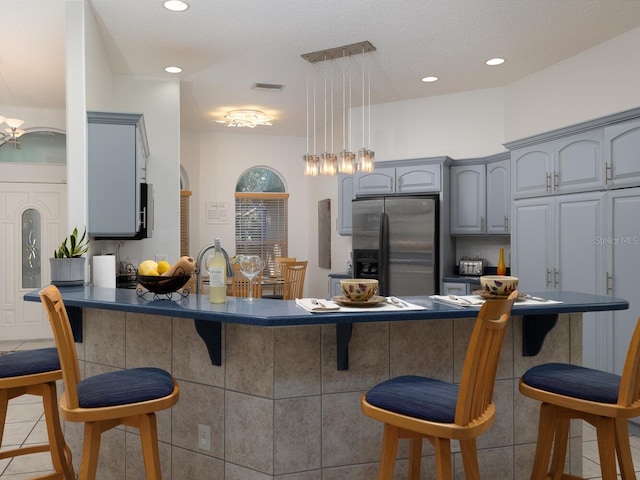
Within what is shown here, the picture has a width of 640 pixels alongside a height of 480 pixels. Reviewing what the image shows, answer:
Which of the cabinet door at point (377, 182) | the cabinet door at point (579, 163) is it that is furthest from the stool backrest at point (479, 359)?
the cabinet door at point (377, 182)

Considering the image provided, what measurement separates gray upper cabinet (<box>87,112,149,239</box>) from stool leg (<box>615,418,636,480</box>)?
3.02m

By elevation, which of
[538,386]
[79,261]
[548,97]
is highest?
[548,97]

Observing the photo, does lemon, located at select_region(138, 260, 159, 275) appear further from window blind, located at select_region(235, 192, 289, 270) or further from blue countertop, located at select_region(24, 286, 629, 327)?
window blind, located at select_region(235, 192, 289, 270)

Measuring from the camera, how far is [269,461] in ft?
7.13

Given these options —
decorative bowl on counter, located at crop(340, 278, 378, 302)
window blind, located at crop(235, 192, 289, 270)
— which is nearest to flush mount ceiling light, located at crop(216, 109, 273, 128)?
window blind, located at crop(235, 192, 289, 270)

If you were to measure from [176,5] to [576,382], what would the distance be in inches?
132

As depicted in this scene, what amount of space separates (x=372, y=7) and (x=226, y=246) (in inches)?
199

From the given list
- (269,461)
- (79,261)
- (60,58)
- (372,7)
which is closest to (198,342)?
(269,461)

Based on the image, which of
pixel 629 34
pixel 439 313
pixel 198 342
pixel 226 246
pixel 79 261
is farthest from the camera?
pixel 226 246

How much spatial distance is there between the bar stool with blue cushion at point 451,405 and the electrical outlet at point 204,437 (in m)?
0.88

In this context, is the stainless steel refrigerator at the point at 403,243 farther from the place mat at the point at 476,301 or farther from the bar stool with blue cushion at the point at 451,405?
the bar stool with blue cushion at the point at 451,405

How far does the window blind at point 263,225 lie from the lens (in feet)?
26.8

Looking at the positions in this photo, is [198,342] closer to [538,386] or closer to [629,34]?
[538,386]

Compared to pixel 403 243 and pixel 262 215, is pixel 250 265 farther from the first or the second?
pixel 262 215
